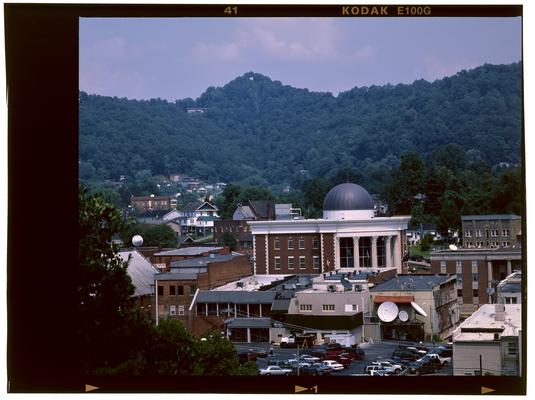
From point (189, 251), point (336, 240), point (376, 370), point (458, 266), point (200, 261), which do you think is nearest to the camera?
point (376, 370)

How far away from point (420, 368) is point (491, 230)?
1.69m

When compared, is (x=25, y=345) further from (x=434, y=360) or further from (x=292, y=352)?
(x=434, y=360)

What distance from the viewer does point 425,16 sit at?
11016mm

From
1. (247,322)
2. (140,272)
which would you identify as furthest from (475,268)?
(140,272)

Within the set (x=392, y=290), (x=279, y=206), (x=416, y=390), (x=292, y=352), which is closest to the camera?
(x=416, y=390)

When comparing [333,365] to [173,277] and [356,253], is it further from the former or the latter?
[173,277]

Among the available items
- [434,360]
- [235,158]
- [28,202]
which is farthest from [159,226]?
[434,360]

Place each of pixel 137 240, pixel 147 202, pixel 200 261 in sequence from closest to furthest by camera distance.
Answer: pixel 137 240 < pixel 200 261 < pixel 147 202

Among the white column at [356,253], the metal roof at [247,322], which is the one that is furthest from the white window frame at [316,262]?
the metal roof at [247,322]

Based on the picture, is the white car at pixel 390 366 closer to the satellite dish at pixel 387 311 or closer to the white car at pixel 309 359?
the white car at pixel 309 359

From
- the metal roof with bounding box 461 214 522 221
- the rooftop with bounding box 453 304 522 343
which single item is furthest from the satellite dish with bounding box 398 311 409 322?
the metal roof with bounding box 461 214 522 221

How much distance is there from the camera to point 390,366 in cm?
1149

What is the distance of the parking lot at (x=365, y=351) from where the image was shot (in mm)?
11219

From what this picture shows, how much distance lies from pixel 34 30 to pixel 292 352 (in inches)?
157
